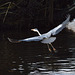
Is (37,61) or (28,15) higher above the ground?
(28,15)

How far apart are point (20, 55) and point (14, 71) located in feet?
10.4

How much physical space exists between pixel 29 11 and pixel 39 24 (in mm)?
1739

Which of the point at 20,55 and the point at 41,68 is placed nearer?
the point at 41,68

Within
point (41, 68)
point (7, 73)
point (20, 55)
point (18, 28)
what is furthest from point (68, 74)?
point (18, 28)

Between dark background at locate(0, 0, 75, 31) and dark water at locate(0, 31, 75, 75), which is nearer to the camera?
dark water at locate(0, 31, 75, 75)

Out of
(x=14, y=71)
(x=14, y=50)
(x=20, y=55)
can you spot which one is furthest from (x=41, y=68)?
(x=14, y=50)

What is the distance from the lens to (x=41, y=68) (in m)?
10.9

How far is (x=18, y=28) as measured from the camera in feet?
91.2

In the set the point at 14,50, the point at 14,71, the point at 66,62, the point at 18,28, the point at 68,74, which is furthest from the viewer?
the point at 18,28

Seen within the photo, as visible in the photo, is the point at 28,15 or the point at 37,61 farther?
the point at 28,15

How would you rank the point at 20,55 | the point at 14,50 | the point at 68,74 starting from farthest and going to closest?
1. the point at 14,50
2. the point at 20,55
3. the point at 68,74

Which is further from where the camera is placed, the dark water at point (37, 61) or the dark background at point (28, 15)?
the dark background at point (28, 15)

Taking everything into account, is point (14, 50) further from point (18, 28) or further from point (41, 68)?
point (18, 28)

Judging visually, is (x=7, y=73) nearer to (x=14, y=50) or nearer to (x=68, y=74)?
(x=68, y=74)
